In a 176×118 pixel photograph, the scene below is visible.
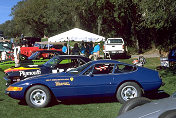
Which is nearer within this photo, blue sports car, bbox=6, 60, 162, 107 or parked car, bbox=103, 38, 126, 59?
blue sports car, bbox=6, 60, 162, 107

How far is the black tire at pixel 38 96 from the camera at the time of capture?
666cm

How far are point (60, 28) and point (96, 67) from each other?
49016 millimetres

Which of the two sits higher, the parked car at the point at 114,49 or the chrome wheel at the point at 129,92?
the parked car at the point at 114,49

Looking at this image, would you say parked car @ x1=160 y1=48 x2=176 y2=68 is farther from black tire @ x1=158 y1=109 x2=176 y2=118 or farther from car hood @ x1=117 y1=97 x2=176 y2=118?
black tire @ x1=158 y1=109 x2=176 y2=118

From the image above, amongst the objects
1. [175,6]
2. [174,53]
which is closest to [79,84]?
[175,6]

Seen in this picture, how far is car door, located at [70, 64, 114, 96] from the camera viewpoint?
6695 millimetres

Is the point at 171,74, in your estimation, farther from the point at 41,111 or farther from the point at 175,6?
the point at 41,111

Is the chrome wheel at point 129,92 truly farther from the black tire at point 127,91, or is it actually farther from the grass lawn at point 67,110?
the grass lawn at point 67,110

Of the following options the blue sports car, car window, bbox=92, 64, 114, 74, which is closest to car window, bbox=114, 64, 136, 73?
the blue sports car

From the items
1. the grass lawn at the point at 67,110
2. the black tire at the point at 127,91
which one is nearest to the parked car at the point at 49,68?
the grass lawn at the point at 67,110

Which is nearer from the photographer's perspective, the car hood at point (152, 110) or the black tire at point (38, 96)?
the car hood at point (152, 110)

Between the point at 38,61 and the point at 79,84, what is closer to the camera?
the point at 79,84

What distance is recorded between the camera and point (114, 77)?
6.97 metres

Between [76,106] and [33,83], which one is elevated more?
[33,83]
